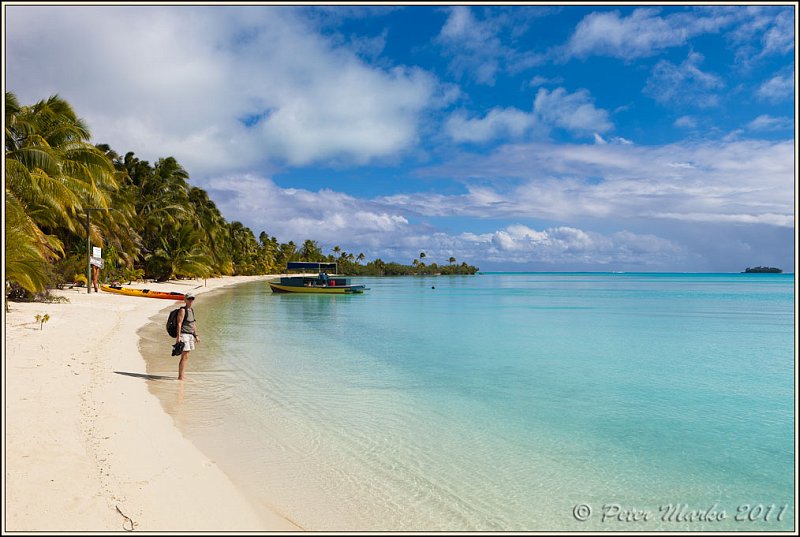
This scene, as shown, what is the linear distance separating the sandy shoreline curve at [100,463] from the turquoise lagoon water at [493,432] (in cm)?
41

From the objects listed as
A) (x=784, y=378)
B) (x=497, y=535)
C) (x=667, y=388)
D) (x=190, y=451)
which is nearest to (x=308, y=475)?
(x=190, y=451)

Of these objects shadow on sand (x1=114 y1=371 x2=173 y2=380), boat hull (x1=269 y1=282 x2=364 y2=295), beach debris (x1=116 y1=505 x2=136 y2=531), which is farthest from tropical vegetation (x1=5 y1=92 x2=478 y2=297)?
beach debris (x1=116 y1=505 x2=136 y2=531)

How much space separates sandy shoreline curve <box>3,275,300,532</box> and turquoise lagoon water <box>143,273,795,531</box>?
41 cm

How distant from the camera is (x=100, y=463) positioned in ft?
18.5

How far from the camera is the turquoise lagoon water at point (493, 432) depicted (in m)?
5.61

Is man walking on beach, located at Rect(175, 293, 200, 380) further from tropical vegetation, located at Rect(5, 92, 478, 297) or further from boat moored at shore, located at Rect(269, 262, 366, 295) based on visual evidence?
boat moored at shore, located at Rect(269, 262, 366, 295)

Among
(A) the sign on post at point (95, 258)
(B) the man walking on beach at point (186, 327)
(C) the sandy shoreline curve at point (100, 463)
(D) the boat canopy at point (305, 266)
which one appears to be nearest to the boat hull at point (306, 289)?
(D) the boat canopy at point (305, 266)

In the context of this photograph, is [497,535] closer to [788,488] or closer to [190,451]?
[190,451]

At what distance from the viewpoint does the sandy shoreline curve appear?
4598mm

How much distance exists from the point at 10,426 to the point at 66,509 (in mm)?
2556

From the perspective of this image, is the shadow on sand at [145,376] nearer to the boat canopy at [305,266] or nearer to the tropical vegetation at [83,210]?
the tropical vegetation at [83,210]

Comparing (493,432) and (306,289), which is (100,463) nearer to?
(493,432)

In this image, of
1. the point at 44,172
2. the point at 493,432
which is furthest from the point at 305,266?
the point at 493,432

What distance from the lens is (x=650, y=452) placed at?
7.71 metres
